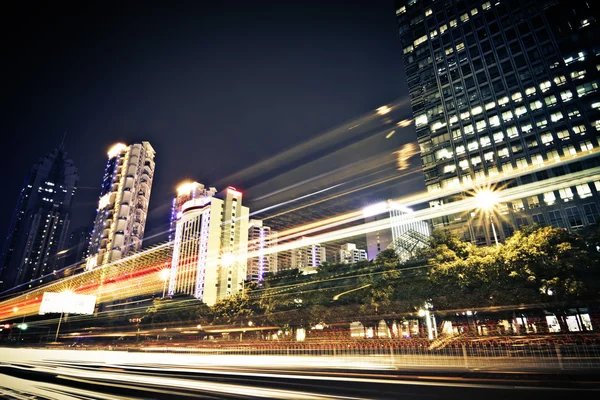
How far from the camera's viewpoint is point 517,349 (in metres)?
15.3

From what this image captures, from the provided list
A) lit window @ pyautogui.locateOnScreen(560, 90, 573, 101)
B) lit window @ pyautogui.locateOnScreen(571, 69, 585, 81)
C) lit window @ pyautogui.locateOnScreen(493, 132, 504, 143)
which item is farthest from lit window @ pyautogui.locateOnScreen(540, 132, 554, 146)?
lit window @ pyautogui.locateOnScreen(571, 69, 585, 81)

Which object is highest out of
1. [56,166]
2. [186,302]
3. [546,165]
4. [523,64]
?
[56,166]

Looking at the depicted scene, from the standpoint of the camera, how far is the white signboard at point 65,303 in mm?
34094

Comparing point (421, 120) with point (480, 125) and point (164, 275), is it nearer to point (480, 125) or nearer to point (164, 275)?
point (480, 125)

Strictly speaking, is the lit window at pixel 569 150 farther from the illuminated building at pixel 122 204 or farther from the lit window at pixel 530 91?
the illuminated building at pixel 122 204

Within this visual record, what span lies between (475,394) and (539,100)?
56398 millimetres

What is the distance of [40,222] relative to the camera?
155750mm

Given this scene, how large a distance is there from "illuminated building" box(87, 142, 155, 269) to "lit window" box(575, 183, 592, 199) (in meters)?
94.4

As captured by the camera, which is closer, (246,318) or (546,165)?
(246,318)

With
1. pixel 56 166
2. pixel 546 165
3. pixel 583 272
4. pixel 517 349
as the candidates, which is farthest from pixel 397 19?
pixel 56 166

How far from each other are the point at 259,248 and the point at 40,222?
11126cm

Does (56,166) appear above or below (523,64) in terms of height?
above

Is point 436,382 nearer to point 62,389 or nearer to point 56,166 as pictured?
point 62,389

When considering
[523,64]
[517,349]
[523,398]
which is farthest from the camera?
[523,64]
